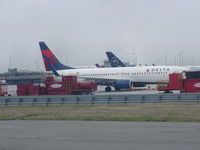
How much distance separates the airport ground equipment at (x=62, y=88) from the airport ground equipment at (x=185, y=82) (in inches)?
330

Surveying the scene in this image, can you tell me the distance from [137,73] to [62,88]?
11.8 metres

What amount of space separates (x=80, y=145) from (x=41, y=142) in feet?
4.73

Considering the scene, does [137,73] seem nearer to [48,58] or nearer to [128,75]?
[128,75]

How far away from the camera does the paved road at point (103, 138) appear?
1156cm

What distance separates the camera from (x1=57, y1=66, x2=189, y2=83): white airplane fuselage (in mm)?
48656

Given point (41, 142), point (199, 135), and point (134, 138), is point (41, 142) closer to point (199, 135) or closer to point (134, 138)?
point (134, 138)

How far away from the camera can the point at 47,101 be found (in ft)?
101

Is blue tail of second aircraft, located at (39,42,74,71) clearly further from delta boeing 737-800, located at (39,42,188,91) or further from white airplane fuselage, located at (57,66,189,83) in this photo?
white airplane fuselage, located at (57,66,189,83)

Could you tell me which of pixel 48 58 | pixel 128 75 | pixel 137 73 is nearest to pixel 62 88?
pixel 128 75

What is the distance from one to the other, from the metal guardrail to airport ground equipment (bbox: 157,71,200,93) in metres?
8.17

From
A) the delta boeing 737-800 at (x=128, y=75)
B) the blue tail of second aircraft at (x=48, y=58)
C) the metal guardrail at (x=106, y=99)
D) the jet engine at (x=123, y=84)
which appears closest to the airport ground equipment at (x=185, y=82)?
the metal guardrail at (x=106, y=99)

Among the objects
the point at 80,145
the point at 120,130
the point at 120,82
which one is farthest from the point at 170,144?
the point at 120,82

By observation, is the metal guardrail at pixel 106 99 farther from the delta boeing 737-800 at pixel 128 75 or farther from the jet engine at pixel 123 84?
the delta boeing 737-800 at pixel 128 75

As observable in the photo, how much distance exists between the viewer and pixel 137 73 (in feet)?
166
